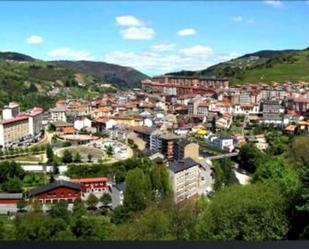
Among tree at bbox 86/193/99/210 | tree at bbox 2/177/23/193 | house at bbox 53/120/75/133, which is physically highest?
house at bbox 53/120/75/133

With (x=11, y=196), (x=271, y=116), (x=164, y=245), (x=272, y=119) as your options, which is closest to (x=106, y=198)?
(x=11, y=196)

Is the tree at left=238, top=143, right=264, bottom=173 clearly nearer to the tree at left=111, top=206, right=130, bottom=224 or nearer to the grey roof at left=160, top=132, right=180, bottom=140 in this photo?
the grey roof at left=160, top=132, right=180, bottom=140

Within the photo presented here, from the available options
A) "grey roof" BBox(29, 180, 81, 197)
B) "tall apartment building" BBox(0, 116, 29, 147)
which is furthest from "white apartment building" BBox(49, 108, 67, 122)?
"tall apartment building" BBox(0, 116, 29, 147)

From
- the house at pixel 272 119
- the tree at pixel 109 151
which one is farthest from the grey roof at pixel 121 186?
the house at pixel 272 119

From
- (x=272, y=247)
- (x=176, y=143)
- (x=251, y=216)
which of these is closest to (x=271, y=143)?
(x=176, y=143)

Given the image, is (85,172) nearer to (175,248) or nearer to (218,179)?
(218,179)

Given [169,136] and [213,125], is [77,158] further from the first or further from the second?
[213,125]
